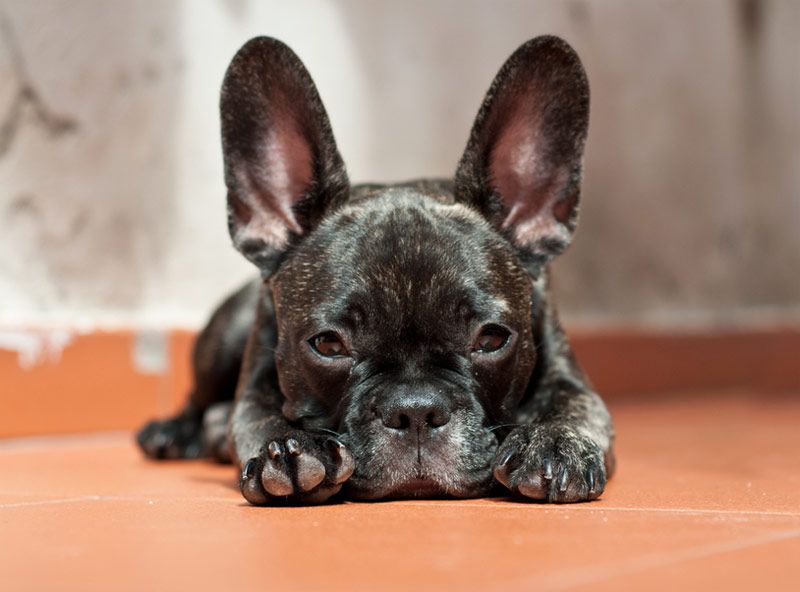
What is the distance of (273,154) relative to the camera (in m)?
3.04

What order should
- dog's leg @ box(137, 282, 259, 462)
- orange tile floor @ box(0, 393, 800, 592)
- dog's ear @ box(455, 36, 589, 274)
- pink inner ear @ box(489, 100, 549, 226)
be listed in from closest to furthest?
orange tile floor @ box(0, 393, 800, 592)
dog's ear @ box(455, 36, 589, 274)
pink inner ear @ box(489, 100, 549, 226)
dog's leg @ box(137, 282, 259, 462)

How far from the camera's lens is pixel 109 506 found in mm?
2482

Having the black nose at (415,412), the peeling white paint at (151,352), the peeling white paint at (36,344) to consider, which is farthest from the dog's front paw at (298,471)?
the peeling white paint at (151,352)

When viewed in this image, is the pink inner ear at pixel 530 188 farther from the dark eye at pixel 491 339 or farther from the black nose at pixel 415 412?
the black nose at pixel 415 412

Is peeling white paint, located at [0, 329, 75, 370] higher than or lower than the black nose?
lower

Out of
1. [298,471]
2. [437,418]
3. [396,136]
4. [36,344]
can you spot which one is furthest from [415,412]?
[396,136]

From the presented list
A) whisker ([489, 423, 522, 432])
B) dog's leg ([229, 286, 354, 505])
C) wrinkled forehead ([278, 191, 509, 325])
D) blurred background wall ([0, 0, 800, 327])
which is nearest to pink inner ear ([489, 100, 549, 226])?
wrinkled forehead ([278, 191, 509, 325])

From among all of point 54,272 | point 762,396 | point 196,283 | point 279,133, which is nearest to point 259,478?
point 279,133

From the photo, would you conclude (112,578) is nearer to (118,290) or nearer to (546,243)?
(546,243)

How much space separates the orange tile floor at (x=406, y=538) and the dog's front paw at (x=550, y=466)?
1.9 inches

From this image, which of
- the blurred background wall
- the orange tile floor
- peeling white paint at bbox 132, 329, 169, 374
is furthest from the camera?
peeling white paint at bbox 132, 329, 169, 374

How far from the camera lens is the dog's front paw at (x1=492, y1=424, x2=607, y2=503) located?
2.38 m

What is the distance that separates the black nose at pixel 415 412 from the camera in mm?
2395

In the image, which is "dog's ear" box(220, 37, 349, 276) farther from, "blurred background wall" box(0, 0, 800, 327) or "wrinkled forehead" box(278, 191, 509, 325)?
"blurred background wall" box(0, 0, 800, 327)
